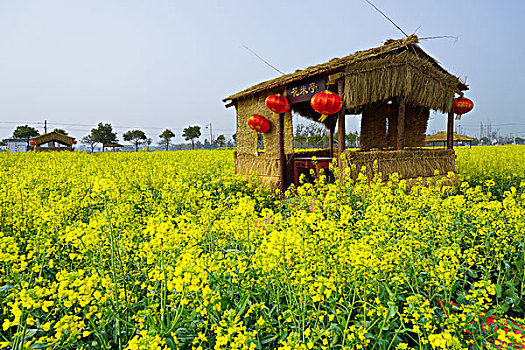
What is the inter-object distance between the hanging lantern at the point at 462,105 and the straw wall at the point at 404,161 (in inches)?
63.4

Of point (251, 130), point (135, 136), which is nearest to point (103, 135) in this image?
point (135, 136)

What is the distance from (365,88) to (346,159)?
1.50 metres

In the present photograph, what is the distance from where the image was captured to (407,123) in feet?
31.3

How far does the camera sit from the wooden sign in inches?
265

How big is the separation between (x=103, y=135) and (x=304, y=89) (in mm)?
51854

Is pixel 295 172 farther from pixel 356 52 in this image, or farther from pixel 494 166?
pixel 494 166

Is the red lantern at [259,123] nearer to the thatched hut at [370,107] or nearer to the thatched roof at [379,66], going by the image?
the thatched hut at [370,107]

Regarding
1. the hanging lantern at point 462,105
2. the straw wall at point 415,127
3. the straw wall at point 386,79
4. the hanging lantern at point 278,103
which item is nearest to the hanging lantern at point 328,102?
the straw wall at point 386,79

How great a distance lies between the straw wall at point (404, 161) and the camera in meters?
6.04

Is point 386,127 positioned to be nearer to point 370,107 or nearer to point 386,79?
point 370,107

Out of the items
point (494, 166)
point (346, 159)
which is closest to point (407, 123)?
point (494, 166)

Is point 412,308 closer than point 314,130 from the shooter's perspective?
Yes

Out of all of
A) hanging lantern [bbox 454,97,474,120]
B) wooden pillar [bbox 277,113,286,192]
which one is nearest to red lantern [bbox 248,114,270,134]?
wooden pillar [bbox 277,113,286,192]

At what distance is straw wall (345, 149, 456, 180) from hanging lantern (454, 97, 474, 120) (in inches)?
63.4
